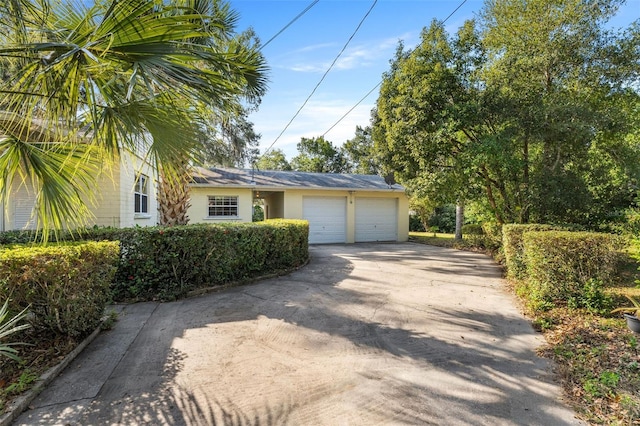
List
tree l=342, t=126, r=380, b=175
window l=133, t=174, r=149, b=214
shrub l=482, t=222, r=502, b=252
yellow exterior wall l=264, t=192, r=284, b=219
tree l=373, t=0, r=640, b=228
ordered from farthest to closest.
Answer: tree l=342, t=126, r=380, b=175 < yellow exterior wall l=264, t=192, r=284, b=219 < shrub l=482, t=222, r=502, b=252 < window l=133, t=174, r=149, b=214 < tree l=373, t=0, r=640, b=228

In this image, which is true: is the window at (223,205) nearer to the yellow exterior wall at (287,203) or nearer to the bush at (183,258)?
the yellow exterior wall at (287,203)

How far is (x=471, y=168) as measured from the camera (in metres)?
10.1

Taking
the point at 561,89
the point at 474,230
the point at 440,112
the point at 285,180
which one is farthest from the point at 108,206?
the point at 474,230

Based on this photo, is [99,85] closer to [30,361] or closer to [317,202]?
[30,361]

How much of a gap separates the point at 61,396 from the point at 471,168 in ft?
34.3

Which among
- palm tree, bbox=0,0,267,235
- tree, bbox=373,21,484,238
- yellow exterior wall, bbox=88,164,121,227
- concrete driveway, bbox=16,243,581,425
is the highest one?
tree, bbox=373,21,484,238

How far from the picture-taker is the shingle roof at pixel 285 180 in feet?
47.3

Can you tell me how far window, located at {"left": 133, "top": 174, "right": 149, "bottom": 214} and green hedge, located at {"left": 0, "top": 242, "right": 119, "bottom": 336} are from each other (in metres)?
7.70

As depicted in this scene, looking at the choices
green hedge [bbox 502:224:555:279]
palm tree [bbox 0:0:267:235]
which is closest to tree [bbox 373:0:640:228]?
green hedge [bbox 502:224:555:279]

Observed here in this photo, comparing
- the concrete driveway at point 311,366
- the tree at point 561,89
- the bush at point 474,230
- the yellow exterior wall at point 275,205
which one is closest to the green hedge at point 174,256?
the concrete driveway at point 311,366

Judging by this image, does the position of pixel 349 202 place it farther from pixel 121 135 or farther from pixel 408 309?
pixel 121 135

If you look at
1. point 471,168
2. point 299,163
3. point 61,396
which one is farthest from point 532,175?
point 299,163

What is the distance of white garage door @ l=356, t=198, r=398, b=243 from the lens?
16.5m

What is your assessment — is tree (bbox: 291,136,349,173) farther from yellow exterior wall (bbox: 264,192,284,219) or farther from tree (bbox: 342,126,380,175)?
yellow exterior wall (bbox: 264,192,284,219)
